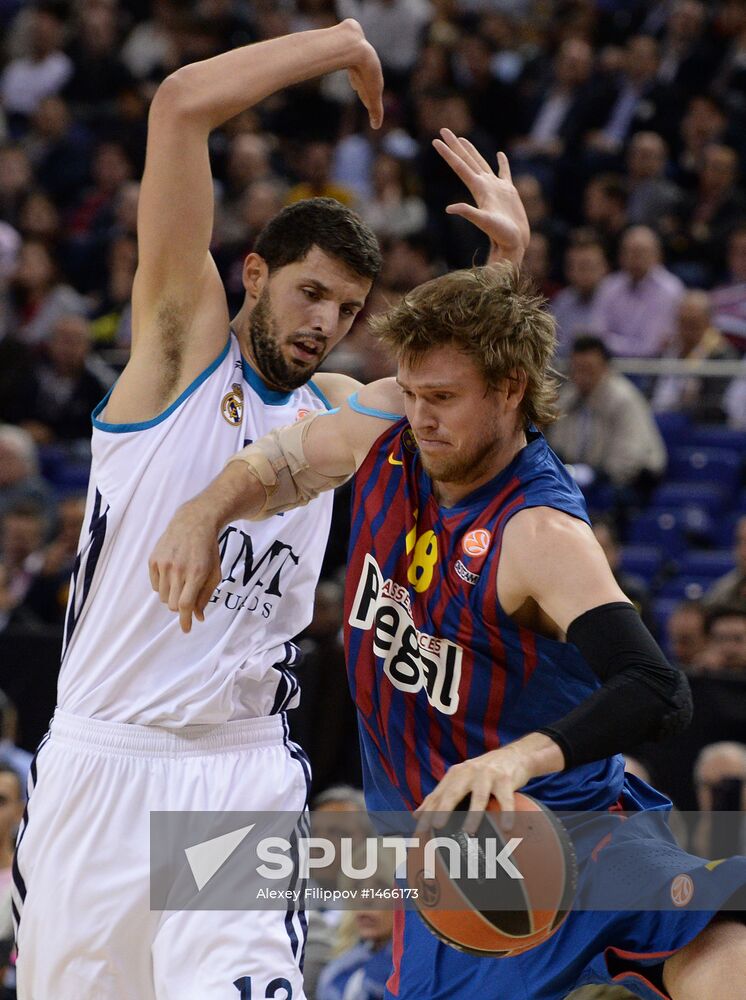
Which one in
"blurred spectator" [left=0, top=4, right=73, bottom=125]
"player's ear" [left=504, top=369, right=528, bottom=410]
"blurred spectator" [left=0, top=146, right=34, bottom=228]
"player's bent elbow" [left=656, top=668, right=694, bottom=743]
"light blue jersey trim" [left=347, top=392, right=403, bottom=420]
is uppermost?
"blurred spectator" [left=0, top=4, right=73, bottom=125]

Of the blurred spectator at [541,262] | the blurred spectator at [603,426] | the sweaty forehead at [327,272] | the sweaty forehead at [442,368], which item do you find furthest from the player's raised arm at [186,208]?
the blurred spectator at [541,262]

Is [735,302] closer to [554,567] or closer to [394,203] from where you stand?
[394,203]

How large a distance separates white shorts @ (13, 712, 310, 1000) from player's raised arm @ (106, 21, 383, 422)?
0.99 metres

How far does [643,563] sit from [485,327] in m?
6.72

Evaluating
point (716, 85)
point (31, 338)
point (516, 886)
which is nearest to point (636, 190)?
point (716, 85)

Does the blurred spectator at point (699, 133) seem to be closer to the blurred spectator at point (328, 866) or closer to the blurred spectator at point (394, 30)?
the blurred spectator at point (394, 30)

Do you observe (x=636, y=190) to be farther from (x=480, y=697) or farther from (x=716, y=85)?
(x=480, y=697)

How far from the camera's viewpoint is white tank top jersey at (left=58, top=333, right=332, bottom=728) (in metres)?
4.52

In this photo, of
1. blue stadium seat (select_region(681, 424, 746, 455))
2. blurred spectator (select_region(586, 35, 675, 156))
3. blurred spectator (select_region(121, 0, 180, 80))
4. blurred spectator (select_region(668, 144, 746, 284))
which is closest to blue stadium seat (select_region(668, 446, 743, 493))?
blue stadium seat (select_region(681, 424, 746, 455))

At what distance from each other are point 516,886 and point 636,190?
35.2ft

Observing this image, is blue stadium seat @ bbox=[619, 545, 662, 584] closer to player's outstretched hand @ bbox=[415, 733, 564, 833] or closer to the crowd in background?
the crowd in background

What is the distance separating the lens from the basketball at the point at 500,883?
129 inches

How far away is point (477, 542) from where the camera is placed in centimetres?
378

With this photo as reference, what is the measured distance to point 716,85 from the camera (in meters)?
14.4
